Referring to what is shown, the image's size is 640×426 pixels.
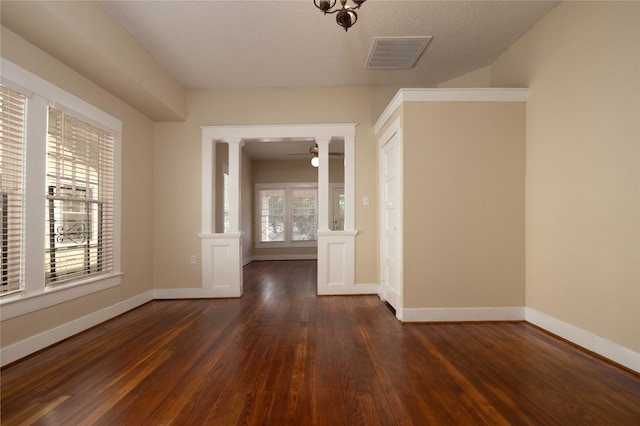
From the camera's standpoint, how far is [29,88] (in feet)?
8.11

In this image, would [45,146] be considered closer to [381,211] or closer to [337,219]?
[381,211]

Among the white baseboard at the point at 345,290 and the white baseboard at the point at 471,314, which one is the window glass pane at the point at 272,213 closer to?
the white baseboard at the point at 345,290

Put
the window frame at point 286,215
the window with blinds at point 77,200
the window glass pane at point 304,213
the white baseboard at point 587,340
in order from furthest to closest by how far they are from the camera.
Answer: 1. the window glass pane at point 304,213
2. the window frame at point 286,215
3. the window with blinds at point 77,200
4. the white baseboard at point 587,340

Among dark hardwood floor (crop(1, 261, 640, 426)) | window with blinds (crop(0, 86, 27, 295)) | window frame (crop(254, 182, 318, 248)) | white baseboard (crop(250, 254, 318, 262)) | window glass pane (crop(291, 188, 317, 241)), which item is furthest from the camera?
window glass pane (crop(291, 188, 317, 241))

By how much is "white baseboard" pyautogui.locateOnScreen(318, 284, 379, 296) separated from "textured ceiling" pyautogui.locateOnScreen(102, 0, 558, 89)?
277 centimetres

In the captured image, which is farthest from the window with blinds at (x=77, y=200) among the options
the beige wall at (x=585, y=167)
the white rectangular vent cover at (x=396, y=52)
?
the beige wall at (x=585, y=167)

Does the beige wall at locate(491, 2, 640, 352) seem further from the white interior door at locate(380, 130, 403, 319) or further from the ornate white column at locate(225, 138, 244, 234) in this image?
the ornate white column at locate(225, 138, 244, 234)

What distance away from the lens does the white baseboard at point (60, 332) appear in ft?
7.60

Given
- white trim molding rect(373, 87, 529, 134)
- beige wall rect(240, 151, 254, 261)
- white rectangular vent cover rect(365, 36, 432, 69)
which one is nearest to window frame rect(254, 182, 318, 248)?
beige wall rect(240, 151, 254, 261)

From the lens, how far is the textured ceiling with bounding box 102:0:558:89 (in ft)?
9.34

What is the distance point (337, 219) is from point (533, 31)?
634cm

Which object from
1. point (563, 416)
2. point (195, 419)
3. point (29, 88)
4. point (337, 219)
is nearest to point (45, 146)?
point (29, 88)

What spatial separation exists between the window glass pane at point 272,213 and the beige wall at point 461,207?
610cm

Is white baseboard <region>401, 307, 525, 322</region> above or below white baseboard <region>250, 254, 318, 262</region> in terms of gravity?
above
